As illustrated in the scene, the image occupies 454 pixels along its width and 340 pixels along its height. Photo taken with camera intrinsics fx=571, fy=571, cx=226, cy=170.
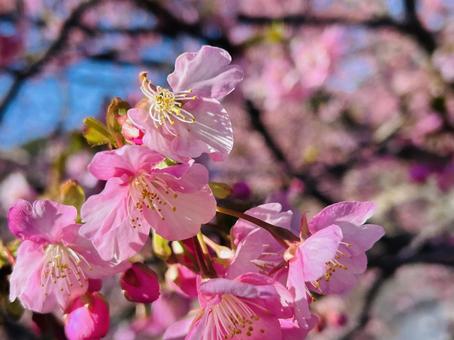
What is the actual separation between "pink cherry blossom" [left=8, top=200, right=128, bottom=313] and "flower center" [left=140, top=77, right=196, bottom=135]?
176 mm

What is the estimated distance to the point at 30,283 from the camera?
0.79 metres

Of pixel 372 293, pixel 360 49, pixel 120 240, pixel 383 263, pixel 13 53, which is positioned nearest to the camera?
pixel 120 240

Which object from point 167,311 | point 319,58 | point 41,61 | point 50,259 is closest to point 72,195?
point 50,259

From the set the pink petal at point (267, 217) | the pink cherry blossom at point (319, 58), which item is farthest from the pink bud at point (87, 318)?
the pink cherry blossom at point (319, 58)

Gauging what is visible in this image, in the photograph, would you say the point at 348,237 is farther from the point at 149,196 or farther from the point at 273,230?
Result: the point at 149,196

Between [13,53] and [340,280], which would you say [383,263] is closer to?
[340,280]

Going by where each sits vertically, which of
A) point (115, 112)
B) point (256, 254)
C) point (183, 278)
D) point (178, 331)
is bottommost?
point (178, 331)

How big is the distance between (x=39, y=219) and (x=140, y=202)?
14 cm

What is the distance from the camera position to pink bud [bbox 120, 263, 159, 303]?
0.79 meters

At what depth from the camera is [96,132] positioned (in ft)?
2.63

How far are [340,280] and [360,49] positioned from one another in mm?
5364

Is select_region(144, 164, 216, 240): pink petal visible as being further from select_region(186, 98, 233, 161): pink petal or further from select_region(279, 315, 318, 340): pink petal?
select_region(279, 315, 318, 340): pink petal

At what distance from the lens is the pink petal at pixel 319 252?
0.70m

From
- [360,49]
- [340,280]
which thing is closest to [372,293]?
[340,280]
